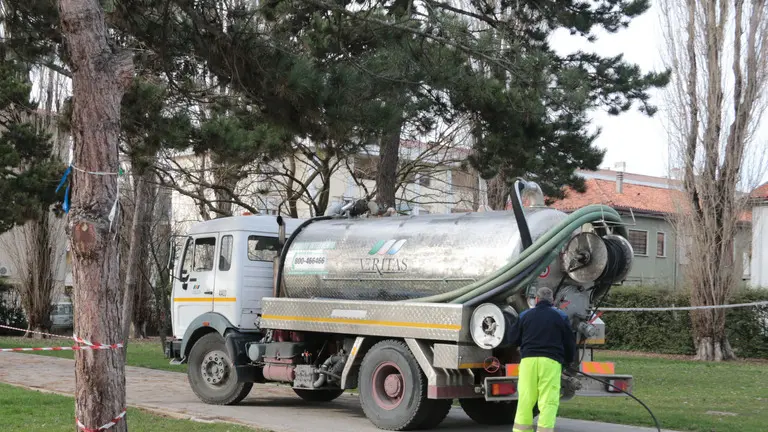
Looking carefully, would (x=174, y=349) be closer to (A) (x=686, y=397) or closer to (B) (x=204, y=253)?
(B) (x=204, y=253)

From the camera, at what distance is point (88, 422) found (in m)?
8.19

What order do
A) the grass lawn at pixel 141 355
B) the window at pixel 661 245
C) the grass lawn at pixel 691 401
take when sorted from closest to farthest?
the grass lawn at pixel 691 401
the grass lawn at pixel 141 355
the window at pixel 661 245

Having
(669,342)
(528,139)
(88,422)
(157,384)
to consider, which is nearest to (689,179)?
(669,342)

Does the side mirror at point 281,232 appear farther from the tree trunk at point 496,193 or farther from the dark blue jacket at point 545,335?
the tree trunk at point 496,193

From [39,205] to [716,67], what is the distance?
66.2 feet

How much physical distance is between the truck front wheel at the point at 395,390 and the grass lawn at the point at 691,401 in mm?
3051

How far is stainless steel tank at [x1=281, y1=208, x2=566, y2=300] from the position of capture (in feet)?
38.4

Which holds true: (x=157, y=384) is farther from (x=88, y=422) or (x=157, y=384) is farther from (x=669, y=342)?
(x=669, y=342)

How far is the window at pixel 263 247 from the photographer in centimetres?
1505

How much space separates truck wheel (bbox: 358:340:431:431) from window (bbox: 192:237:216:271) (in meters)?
3.99

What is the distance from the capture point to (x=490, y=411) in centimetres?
1329

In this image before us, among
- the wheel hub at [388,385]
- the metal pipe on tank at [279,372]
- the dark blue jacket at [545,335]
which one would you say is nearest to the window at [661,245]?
the metal pipe on tank at [279,372]

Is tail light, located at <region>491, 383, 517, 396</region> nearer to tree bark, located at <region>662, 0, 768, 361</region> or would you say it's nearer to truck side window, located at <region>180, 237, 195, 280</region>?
truck side window, located at <region>180, 237, 195, 280</region>

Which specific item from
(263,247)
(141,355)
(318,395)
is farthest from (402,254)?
(141,355)
